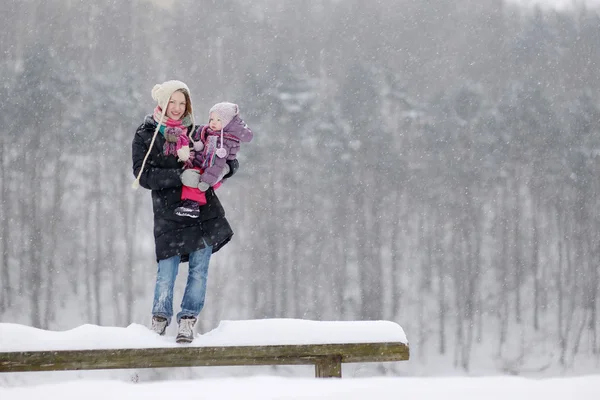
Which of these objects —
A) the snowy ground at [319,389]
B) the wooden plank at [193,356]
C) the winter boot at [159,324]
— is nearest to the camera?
the snowy ground at [319,389]

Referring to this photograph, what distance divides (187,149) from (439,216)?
3084 cm

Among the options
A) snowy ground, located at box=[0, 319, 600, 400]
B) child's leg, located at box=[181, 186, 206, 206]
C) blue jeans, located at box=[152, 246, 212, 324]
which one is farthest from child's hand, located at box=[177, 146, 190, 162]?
snowy ground, located at box=[0, 319, 600, 400]

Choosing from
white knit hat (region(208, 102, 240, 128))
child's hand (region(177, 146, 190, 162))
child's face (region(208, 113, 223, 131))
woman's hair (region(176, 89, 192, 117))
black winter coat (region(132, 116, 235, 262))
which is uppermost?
woman's hair (region(176, 89, 192, 117))

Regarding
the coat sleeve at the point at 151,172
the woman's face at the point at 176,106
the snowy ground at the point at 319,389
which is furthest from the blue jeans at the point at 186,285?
the snowy ground at the point at 319,389

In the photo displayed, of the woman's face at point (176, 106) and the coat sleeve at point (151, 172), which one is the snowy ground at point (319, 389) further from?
the woman's face at point (176, 106)

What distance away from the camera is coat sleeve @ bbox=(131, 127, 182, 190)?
5074 mm

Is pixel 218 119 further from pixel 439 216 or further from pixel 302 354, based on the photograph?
pixel 439 216

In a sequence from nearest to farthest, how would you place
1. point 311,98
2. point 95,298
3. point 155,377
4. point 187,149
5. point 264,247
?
point 187,149
point 155,377
point 95,298
point 264,247
point 311,98

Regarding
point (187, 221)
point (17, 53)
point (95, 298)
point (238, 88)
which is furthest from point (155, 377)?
point (187, 221)

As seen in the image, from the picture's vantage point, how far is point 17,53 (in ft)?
114

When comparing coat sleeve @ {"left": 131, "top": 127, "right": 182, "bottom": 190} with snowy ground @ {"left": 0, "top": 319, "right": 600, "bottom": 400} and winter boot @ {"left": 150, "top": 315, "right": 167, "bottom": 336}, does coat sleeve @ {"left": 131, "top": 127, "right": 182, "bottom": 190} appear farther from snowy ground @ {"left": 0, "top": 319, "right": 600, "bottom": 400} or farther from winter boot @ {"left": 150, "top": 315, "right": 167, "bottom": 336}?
snowy ground @ {"left": 0, "top": 319, "right": 600, "bottom": 400}

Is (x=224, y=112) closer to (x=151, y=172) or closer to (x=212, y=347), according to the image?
(x=151, y=172)

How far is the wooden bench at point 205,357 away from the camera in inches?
169

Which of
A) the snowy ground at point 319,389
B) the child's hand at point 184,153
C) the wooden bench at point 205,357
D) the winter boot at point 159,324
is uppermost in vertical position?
the child's hand at point 184,153
